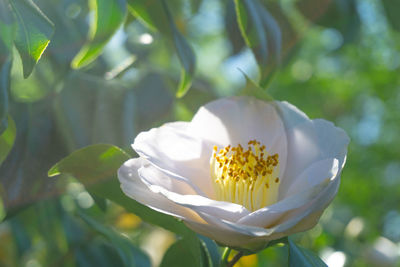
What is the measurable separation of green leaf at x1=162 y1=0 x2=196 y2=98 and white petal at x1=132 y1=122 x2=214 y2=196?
87mm

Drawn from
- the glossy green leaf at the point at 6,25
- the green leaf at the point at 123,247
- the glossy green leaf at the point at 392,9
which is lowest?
the green leaf at the point at 123,247

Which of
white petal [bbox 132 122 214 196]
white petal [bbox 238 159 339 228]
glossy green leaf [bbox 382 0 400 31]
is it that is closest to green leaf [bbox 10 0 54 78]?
white petal [bbox 132 122 214 196]

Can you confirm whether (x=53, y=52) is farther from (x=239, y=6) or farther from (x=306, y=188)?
(x=306, y=188)

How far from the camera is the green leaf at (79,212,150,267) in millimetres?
731

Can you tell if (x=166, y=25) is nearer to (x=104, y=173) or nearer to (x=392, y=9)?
(x=104, y=173)

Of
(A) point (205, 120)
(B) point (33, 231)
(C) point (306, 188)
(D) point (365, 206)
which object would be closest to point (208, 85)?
(B) point (33, 231)

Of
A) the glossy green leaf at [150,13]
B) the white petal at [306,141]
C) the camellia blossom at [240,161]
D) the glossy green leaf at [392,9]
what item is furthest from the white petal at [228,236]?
the glossy green leaf at [392,9]

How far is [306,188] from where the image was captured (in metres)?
0.52

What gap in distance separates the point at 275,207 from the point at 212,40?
227cm

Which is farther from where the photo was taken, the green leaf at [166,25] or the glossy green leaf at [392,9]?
the glossy green leaf at [392,9]

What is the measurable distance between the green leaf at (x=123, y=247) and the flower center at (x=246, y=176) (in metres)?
0.19

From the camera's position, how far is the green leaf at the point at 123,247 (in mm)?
731

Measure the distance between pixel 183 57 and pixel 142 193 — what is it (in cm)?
24

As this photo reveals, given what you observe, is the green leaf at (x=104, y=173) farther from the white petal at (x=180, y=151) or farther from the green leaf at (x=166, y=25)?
the green leaf at (x=166, y=25)
